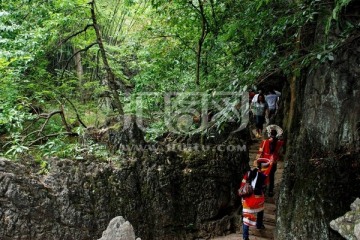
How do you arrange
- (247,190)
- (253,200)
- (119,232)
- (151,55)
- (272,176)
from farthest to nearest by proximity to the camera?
1. (151,55)
2. (272,176)
3. (253,200)
4. (247,190)
5. (119,232)

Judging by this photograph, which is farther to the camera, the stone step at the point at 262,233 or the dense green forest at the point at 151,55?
the stone step at the point at 262,233

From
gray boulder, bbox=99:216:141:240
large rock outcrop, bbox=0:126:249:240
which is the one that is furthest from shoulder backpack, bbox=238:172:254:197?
gray boulder, bbox=99:216:141:240

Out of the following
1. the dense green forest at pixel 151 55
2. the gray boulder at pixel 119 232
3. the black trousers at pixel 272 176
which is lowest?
the black trousers at pixel 272 176

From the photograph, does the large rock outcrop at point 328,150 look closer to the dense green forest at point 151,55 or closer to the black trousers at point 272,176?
the dense green forest at point 151,55

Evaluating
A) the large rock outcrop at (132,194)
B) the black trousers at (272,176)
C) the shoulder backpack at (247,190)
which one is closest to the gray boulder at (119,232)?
the large rock outcrop at (132,194)

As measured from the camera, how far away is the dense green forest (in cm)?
416

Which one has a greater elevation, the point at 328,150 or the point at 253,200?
the point at 328,150

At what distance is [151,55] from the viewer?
8.06 m

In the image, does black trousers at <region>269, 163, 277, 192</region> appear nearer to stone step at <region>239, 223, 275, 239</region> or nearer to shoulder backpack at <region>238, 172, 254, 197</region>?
stone step at <region>239, 223, 275, 239</region>

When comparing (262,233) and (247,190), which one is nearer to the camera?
(247,190)

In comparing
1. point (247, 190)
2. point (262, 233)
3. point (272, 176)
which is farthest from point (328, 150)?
point (272, 176)

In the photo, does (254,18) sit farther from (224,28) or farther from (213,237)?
(213,237)

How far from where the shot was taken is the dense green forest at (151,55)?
4.16 m

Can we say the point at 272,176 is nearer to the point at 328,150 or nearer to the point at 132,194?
the point at 328,150
